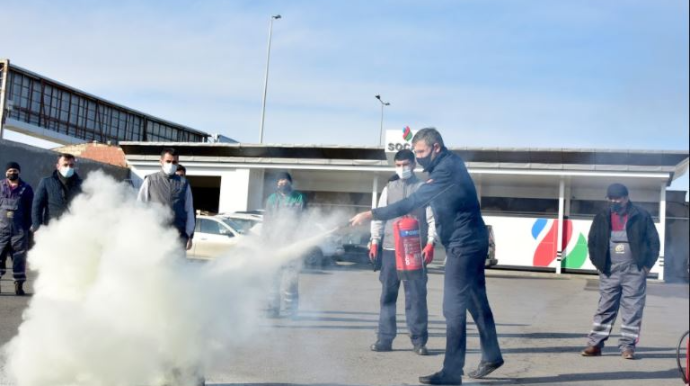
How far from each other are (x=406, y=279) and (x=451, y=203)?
1.42m

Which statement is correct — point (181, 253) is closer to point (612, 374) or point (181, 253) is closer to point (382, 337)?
point (382, 337)

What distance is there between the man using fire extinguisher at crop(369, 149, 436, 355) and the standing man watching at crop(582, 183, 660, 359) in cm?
200

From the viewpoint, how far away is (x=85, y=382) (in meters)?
4.51

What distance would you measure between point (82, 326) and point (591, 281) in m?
20.5

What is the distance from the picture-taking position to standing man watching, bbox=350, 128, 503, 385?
577cm

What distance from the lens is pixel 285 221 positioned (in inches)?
328

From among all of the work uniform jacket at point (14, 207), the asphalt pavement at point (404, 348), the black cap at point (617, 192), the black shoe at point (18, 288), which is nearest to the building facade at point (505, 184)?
the asphalt pavement at point (404, 348)

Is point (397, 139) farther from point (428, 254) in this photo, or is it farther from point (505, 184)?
point (428, 254)

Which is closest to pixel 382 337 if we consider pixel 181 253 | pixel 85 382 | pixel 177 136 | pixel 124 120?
pixel 181 253

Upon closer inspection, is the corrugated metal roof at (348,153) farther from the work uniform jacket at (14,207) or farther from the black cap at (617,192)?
the work uniform jacket at (14,207)

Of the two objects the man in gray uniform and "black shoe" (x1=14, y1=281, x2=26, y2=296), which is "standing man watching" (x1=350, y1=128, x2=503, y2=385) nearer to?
the man in gray uniform

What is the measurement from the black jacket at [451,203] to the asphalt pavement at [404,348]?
49.7 inches

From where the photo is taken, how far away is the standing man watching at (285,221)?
27.5 ft

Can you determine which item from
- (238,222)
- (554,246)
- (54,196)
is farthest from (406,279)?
(554,246)
